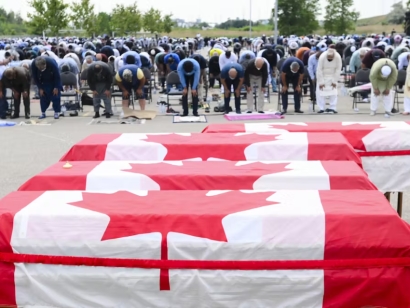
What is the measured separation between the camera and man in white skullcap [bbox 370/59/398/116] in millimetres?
14844

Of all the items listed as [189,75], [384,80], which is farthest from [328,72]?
[189,75]

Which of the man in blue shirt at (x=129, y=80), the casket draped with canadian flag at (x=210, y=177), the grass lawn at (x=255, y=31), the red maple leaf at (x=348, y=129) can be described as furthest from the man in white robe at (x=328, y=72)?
the grass lawn at (x=255, y=31)

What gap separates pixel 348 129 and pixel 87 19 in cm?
4752

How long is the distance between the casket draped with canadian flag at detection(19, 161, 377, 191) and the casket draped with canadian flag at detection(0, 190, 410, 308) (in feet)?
2.91

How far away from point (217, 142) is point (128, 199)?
237 cm

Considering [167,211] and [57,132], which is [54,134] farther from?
[167,211]

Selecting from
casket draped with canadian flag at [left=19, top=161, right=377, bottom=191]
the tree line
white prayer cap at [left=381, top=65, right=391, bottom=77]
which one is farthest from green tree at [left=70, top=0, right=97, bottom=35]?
casket draped with canadian flag at [left=19, top=161, right=377, bottom=191]

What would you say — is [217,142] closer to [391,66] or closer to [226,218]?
[226,218]

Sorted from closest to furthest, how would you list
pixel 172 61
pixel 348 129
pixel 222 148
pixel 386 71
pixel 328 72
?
pixel 222 148 → pixel 348 129 → pixel 386 71 → pixel 328 72 → pixel 172 61

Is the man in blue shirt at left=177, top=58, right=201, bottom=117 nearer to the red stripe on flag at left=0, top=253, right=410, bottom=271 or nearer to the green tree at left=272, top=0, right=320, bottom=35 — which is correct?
the red stripe on flag at left=0, top=253, right=410, bottom=271

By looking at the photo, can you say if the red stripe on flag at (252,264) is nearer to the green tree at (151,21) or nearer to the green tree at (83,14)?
the green tree at (83,14)

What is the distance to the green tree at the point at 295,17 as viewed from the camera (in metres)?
68.7

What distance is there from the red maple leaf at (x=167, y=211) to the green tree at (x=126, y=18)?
64237 mm

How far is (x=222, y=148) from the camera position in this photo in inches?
254
